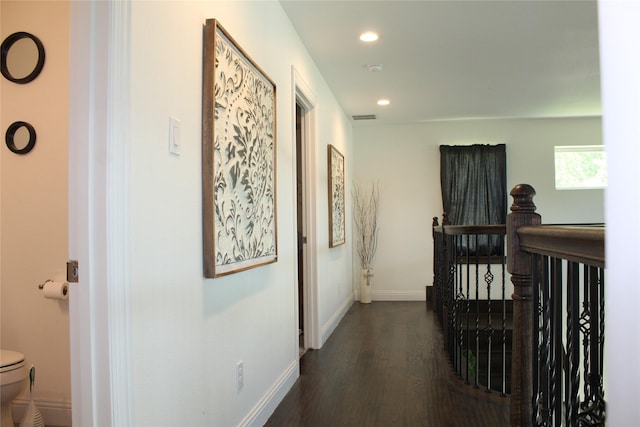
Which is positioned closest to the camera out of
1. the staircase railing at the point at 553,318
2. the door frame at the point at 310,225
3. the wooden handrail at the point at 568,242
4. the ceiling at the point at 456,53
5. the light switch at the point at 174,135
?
the wooden handrail at the point at 568,242

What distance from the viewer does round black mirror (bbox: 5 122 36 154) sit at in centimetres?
281

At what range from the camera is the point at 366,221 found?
7086mm

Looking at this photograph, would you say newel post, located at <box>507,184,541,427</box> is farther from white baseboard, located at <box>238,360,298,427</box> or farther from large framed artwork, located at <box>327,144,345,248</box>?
large framed artwork, located at <box>327,144,345,248</box>

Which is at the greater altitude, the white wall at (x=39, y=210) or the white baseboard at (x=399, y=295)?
the white wall at (x=39, y=210)

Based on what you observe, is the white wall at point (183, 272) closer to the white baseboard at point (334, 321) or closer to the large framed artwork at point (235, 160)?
the large framed artwork at point (235, 160)

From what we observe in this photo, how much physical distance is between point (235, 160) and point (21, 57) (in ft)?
5.20

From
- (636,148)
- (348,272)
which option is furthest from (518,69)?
(636,148)

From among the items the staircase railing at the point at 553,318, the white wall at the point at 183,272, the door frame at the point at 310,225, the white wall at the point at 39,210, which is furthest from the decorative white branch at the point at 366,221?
the staircase railing at the point at 553,318

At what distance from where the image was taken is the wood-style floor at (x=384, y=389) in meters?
2.72

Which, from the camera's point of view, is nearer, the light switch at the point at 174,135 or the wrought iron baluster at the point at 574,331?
the wrought iron baluster at the point at 574,331

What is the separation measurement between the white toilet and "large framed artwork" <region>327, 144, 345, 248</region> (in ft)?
9.91

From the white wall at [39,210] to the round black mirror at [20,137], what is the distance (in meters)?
0.03

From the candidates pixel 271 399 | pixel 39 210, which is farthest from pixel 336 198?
pixel 39 210

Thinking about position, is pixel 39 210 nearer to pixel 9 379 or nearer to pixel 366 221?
pixel 9 379
